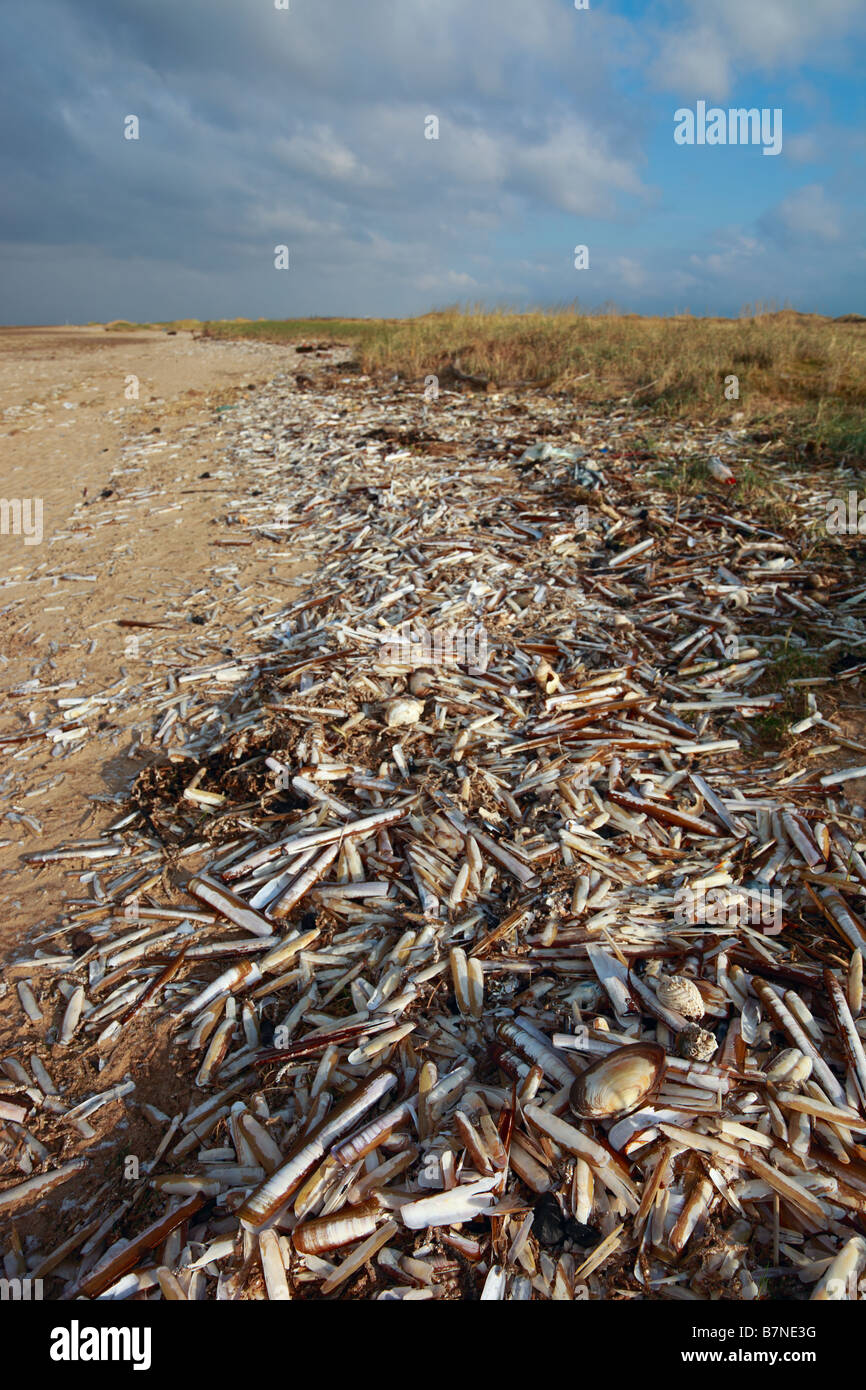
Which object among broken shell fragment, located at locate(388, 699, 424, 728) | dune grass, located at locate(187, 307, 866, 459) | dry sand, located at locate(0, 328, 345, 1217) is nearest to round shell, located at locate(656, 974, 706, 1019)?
dry sand, located at locate(0, 328, 345, 1217)

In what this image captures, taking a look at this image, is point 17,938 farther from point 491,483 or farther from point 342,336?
point 342,336

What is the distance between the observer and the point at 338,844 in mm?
3309

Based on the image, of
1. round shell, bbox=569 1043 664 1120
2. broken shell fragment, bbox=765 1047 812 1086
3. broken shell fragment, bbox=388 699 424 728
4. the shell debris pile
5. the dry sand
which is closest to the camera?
the shell debris pile

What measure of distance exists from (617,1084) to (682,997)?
0.45m

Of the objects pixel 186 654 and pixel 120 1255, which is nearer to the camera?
pixel 120 1255

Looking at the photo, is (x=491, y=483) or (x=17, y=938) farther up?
(x=491, y=483)

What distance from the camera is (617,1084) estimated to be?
2049mm

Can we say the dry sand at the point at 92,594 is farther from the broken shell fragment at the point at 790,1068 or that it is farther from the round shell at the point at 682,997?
the broken shell fragment at the point at 790,1068

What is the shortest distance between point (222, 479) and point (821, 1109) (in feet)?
29.7

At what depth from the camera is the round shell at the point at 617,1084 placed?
204cm

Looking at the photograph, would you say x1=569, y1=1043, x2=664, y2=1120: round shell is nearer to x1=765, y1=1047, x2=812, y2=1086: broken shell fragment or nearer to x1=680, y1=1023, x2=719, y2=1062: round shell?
x1=680, y1=1023, x2=719, y2=1062: round shell

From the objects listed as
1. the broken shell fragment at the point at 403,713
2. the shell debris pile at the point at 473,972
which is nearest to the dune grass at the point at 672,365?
the shell debris pile at the point at 473,972

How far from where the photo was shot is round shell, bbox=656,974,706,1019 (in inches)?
92.5

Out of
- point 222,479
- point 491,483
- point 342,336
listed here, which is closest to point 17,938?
point 491,483
